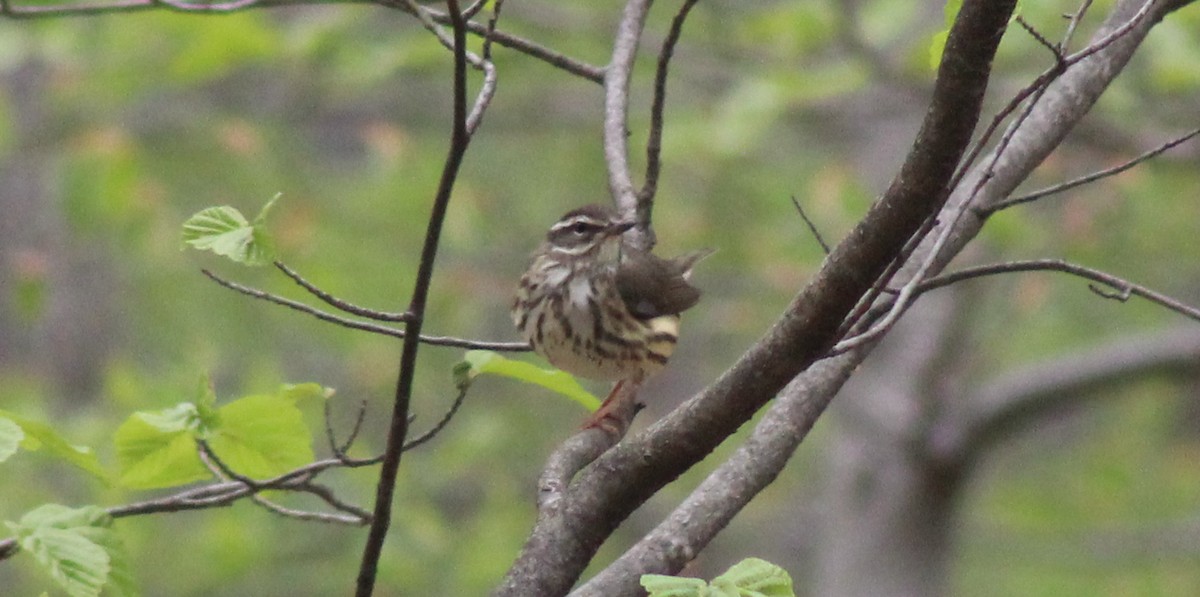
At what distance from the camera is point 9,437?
8.12ft

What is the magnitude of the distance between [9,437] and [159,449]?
50 cm

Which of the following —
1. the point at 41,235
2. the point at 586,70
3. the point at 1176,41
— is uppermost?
the point at 1176,41

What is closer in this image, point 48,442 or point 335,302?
point 335,302

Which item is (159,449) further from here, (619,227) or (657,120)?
(619,227)

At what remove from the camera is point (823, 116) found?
838 cm

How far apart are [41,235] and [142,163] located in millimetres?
2535

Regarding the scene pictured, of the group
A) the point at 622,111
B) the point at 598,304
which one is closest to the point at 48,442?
the point at 622,111

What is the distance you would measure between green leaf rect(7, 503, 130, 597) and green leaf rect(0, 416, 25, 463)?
0.15 meters

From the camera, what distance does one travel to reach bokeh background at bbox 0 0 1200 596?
7371 millimetres

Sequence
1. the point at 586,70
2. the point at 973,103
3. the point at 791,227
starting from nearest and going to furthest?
1. the point at 973,103
2. the point at 586,70
3. the point at 791,227

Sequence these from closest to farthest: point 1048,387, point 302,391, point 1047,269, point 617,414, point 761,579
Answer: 1. point 761,579
2. point 1047,269
3. point 302,391
4. point 617,414
5. point 1048,387

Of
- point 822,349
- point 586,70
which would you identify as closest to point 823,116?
point 586,70

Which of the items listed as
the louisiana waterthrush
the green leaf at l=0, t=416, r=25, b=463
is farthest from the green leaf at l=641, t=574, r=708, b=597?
the louisiana waterthrush

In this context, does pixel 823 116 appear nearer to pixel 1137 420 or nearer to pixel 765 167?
pixel 765 167
